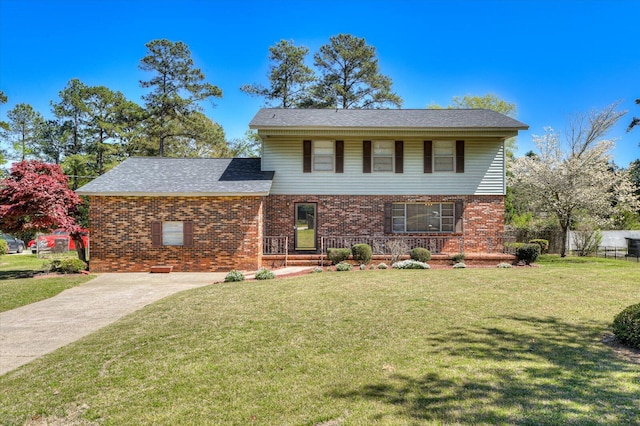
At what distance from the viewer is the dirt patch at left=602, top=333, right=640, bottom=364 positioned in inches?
175

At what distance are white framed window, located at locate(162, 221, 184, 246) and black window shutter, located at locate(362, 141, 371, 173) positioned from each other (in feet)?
25.5

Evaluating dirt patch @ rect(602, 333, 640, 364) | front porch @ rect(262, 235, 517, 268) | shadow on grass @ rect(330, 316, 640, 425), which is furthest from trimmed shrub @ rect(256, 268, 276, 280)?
dirt patch @ rect(602, 333, 640, 364)

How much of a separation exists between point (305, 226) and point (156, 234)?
19.3 ft

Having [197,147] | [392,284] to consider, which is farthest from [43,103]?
[392,284]

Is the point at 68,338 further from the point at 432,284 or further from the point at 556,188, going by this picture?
the point at 556,188

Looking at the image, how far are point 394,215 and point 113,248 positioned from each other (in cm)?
1115

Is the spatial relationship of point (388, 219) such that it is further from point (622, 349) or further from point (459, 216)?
point (622, 349)

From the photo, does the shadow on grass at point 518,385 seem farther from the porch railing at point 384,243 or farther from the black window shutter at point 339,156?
the black window shutter at point 339,156

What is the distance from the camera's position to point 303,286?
9.66m

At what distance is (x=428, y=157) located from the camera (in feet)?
51.4

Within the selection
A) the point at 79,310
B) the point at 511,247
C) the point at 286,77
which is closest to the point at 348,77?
the point at 286,77

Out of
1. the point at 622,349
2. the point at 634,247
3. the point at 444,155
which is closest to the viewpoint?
the point at 622,349

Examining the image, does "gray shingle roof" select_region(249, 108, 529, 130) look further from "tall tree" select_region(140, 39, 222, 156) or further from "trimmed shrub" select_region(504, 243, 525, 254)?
"tall tree" select_region(140, 39, 222, 156)

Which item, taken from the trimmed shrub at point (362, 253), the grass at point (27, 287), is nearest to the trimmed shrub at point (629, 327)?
the trimmed shrub at point (362, 253)
